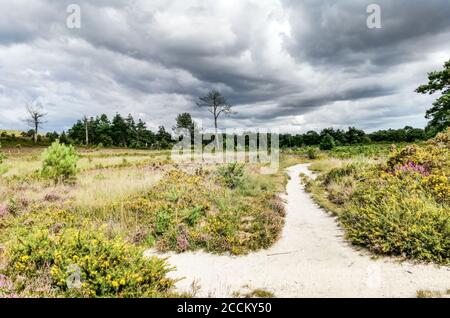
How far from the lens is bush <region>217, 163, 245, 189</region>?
42.8 ft

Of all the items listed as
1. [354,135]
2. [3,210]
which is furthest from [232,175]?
[354,135]

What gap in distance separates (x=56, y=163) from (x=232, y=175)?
8.67 m

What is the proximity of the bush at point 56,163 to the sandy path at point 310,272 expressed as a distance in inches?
371

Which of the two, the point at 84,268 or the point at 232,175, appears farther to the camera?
the point at 232,175

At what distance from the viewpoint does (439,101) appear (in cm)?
2358

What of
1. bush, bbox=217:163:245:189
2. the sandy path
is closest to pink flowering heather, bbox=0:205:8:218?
the sandy path

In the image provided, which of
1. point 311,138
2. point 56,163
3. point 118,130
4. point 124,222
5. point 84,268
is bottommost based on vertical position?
point 124,222

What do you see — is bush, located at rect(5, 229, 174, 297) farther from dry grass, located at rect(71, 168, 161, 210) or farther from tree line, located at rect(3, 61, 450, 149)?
tree line, located at rect(3, 61, 450, 149)

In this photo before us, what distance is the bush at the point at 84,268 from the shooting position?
4285 millimetres

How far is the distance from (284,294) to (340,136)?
95.5 metres

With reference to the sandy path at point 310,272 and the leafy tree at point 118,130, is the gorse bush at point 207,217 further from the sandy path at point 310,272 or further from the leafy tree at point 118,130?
the leafy tree at point 118,130

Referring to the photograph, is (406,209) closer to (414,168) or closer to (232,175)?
(414,168)

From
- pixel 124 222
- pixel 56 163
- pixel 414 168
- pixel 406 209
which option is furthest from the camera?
pixel 56 163

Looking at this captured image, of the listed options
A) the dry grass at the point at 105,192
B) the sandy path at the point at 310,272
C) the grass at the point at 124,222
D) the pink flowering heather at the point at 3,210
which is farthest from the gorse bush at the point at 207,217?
the pink flowering heather at the point at 3,210
